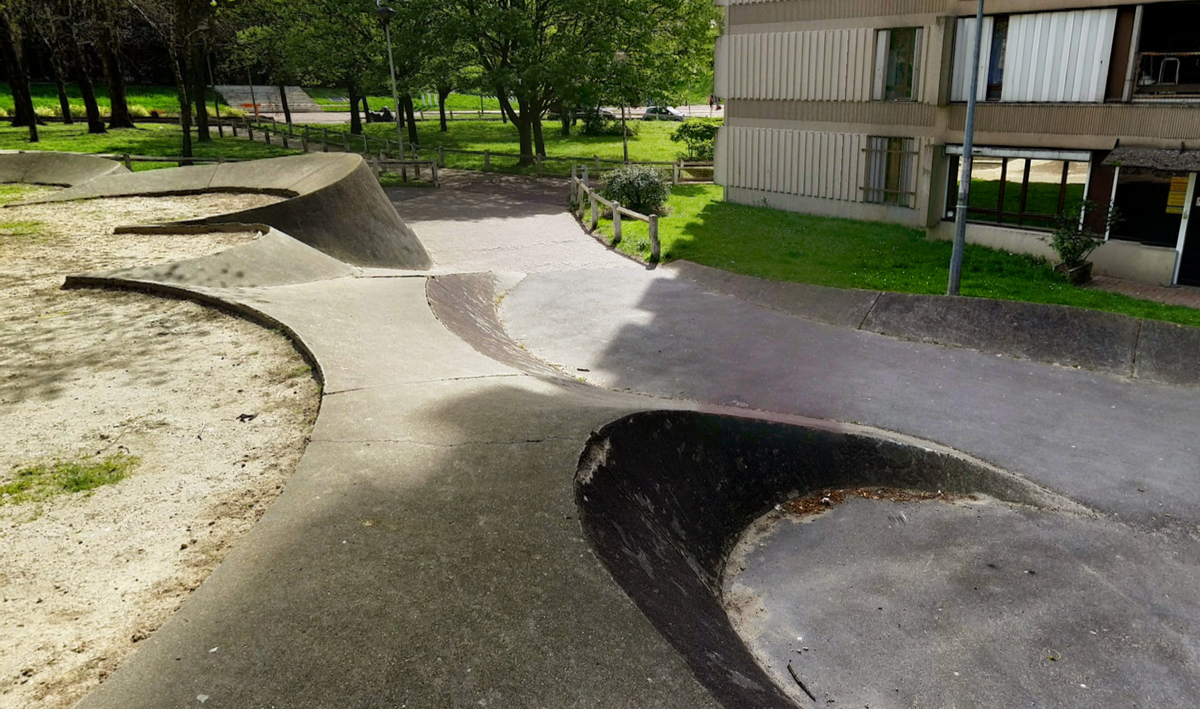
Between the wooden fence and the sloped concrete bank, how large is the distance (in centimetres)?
388

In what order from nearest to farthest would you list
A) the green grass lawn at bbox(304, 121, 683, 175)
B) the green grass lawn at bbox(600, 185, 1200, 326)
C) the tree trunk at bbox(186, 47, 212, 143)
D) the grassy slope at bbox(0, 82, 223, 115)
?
the green grass lawn at bbox(600, 185, 1200, 326), the green grass lawn at bbox(304, 121, 683, 175), the tree trunk at bbox(186, 47, 212, 143), the grassy slope at bbox(0, 82, 223, 115)

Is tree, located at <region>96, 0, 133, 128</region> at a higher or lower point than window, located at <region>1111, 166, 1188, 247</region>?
higher

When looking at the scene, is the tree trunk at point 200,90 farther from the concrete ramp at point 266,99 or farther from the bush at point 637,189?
the bush at point 637,189

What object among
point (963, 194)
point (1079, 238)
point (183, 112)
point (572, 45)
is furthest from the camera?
point (183, 112)

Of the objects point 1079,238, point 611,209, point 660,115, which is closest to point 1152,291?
point 1079,238

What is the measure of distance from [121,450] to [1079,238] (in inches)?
684

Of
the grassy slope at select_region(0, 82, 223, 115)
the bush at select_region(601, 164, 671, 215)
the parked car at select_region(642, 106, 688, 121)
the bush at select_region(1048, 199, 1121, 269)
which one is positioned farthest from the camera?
the parked car at select_region(642, 106, 688, 121)

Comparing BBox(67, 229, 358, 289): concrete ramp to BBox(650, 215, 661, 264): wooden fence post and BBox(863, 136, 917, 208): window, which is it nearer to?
BBox(650, 215, 661, 264): wooden fence post

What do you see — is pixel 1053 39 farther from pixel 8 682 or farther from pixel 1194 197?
pixel 8 682

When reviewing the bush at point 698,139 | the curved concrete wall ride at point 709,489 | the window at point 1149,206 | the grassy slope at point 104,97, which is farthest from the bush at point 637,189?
the grassy slope at point 104,97

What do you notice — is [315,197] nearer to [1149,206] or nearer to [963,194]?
[963,194]

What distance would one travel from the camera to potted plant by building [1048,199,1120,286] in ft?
55.0

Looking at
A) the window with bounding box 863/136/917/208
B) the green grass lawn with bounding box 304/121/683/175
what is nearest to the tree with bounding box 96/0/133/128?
the green grass lawn with bounding box 304/121/683/175

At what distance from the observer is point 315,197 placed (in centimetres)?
1733
